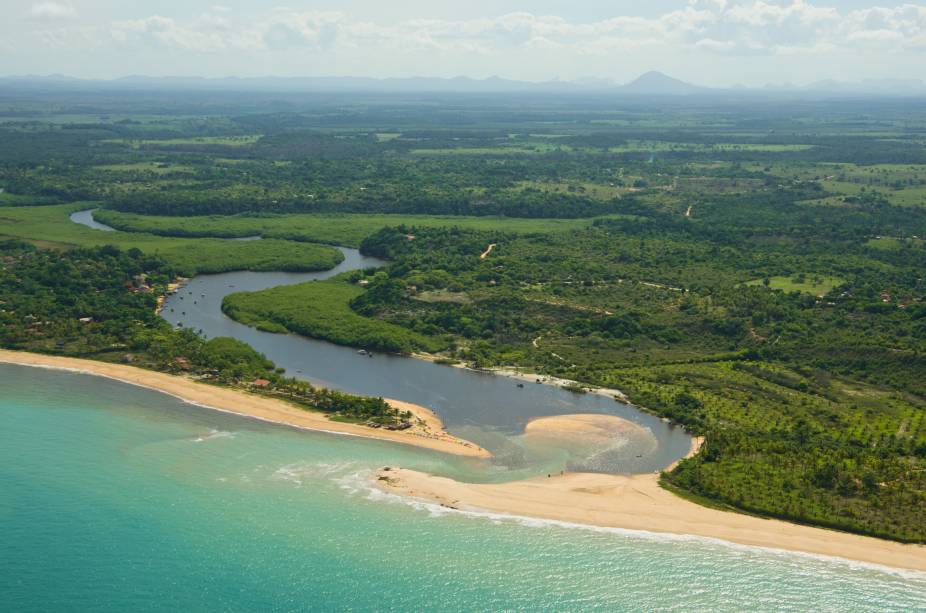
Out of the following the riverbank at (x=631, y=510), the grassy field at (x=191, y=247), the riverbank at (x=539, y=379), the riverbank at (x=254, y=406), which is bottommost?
the riverbank at (x=631, y=510)

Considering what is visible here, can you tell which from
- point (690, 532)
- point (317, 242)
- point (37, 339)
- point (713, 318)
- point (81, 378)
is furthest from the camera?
point (317, 242)

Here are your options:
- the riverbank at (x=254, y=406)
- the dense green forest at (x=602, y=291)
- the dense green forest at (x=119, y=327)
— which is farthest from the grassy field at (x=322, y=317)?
the riverbank at (x=254, y=406)

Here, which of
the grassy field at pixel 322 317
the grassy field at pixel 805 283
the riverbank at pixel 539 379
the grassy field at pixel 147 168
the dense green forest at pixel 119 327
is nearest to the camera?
the dense green forest at pixel 119 327

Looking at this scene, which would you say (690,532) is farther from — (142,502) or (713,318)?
(713,318)

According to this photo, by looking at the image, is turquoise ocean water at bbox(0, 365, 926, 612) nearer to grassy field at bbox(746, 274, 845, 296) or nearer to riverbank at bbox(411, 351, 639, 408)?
riverbank at bbox(411, 351, 639, 408)

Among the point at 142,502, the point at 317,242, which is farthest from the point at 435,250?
the point at 142,502

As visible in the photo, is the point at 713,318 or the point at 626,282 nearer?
the point at 713,318

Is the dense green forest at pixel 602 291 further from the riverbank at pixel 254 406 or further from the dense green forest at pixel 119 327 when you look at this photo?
the riverbank at pixel 254 406

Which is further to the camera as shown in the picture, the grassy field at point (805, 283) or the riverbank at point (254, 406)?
the grassy field at point (805, 283)
